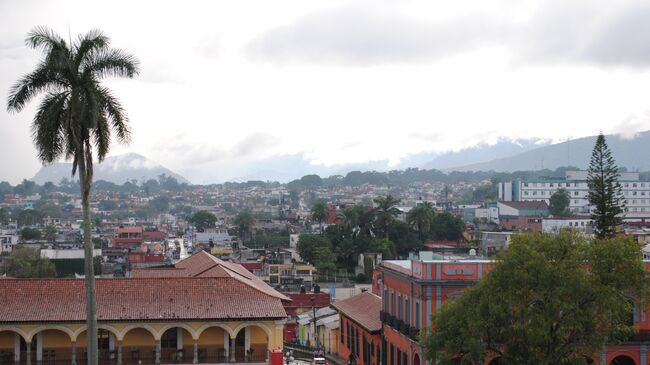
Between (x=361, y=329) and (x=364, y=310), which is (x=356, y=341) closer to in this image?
(x=364, y=310)

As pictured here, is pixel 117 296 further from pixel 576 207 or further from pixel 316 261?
pixel 576 207

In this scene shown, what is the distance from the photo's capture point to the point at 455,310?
30.4m

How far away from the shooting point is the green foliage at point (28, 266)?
84125 millimetres

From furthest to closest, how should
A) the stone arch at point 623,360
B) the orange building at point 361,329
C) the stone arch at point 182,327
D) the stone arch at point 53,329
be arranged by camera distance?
1. the orange building at point 361,329
2. the stone arch at point 623,360
3. the stone arch at point 182,327
4. the stone arch at point 53,329

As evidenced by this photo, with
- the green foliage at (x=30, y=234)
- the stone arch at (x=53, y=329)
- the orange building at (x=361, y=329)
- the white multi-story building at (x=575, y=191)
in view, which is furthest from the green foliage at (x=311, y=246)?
the white multi-story building at (x=575, y=191)

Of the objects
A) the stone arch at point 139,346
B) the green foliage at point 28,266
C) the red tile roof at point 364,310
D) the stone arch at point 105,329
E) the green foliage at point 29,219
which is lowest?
the green foliage at point 29,219

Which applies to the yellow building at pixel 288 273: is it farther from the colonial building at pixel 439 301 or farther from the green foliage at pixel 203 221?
the green foliage at pixel 203 221

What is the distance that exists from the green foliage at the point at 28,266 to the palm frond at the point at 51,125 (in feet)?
197

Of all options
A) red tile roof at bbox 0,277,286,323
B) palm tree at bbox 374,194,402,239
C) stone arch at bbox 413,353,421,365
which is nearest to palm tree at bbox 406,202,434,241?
palm tree at bbox 374,194,402,239

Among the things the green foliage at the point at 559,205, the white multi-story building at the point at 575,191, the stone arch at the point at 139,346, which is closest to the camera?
the stone arch at the point at 139,346

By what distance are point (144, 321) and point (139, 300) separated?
861mm

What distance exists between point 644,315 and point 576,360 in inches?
336

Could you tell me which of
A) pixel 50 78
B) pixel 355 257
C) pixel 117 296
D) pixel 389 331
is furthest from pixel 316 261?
pixel 50 78

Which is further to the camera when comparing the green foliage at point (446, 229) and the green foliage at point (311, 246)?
the green foliage at point (446, 229)
